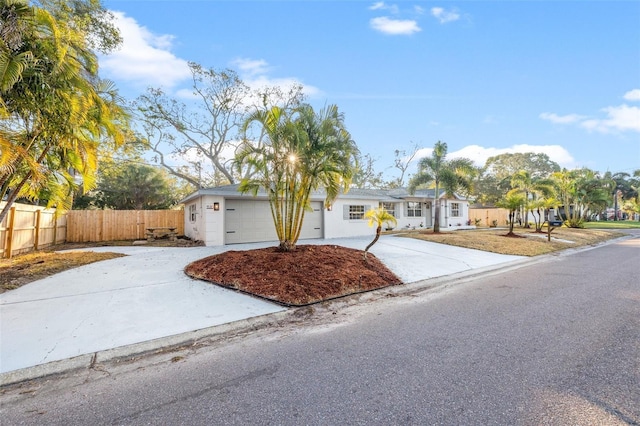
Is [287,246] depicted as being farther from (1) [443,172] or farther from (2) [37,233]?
(1) [443,172]

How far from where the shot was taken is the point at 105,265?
26.9ft

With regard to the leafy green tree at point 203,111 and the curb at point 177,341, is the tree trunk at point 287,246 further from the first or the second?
the leafy green tree at point 203,111

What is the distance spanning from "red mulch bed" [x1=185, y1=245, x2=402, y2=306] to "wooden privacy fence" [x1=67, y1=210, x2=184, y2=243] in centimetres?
1072

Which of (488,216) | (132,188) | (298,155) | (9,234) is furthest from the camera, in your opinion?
(488,216)

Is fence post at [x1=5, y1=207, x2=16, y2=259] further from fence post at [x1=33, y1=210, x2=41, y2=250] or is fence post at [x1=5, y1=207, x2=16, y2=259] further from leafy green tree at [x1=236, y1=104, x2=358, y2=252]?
leafy green tree at [x1=236, y1=104, x2=358, y2=252]

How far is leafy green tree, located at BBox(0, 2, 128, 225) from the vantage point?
4945 mm

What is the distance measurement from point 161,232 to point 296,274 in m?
12.8

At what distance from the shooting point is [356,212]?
17016mm

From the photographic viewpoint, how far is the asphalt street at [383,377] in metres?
2.25

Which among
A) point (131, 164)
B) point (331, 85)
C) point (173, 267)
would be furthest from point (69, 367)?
point (131, 164)

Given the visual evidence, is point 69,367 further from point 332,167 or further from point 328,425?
point 332,167

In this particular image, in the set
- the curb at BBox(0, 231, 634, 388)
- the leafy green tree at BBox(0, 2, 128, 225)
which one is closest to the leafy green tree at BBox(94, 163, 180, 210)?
the leafy green tree at BBox(0, 2, 128, 225)

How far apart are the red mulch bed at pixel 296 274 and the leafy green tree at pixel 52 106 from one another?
12.6ft

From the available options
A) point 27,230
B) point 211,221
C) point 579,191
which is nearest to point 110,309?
point 211,221
